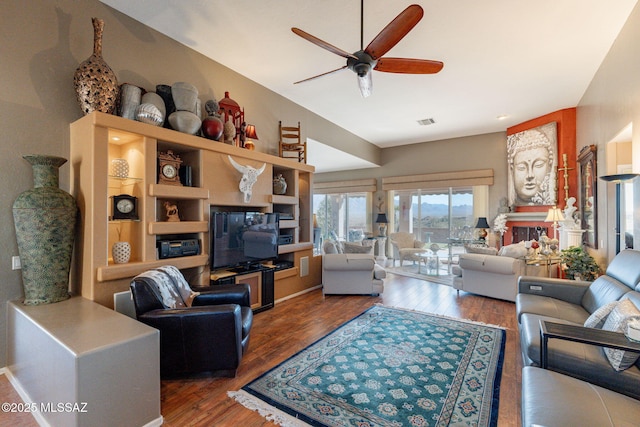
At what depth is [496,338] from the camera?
3123 mm

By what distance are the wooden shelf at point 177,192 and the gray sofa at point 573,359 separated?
3.21m

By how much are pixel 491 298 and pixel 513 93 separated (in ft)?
11.0

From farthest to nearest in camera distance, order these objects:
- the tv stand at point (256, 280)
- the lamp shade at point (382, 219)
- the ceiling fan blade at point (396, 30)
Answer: the lamp shade at point (382, 219) → the tv stand at point (256, 280) → the ceiling fan blade at point (396, 30)

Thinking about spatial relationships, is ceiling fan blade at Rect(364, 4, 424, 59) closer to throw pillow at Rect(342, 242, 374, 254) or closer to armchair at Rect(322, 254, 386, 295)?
A: armchair at Rect(322, 254, 386, 295)

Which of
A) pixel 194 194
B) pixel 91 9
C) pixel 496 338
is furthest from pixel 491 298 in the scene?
pixel 91 9

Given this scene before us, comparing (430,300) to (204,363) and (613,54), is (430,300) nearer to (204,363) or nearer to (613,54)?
(204,363)

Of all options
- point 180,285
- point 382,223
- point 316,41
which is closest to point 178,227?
point 180,285

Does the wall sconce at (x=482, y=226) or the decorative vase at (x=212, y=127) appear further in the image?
the wall sconce at (x=482, y=226)

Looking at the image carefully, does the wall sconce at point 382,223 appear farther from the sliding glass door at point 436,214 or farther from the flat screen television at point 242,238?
the flat screen television at point 242,238

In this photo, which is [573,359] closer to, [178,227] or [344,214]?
[178,227]

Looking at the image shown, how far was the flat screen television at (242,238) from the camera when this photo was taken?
3.42 metres

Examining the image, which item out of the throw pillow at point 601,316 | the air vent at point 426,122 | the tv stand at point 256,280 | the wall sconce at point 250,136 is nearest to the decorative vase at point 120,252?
the tv stand at point 256,280

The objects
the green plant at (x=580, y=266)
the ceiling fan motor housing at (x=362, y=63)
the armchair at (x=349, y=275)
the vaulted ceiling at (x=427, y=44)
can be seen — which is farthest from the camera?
the armchair at (x=349, y=275)

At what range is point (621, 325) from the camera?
1.79 metres
